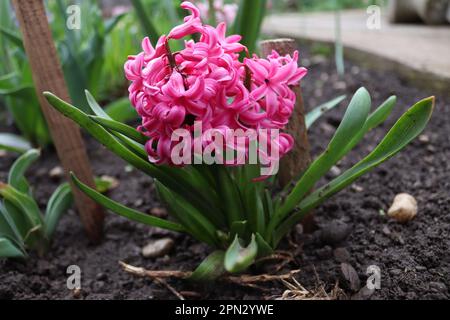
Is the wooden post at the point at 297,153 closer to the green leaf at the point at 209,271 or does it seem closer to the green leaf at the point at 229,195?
the green leaf at the point at 229,195

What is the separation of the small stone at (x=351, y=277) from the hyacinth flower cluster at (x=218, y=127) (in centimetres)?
16

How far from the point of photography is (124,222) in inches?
59.8

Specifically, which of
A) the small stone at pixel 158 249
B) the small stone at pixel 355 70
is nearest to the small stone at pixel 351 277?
the small stone at pixel 158 249

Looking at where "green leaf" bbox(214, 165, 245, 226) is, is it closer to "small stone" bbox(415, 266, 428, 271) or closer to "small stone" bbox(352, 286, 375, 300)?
"small stone" bbox(352, 286, 375, 300)

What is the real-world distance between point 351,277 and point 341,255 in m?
0.11

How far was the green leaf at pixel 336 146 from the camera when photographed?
1.05 m

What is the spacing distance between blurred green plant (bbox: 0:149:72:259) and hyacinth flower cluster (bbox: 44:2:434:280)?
0.36m

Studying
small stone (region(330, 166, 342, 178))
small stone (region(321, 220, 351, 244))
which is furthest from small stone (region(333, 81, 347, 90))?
small stone (region(321, 220, 351, 244))

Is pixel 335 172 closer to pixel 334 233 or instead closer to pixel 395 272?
pixel 334 233

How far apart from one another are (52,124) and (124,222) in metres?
0.40

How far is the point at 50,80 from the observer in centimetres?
125
